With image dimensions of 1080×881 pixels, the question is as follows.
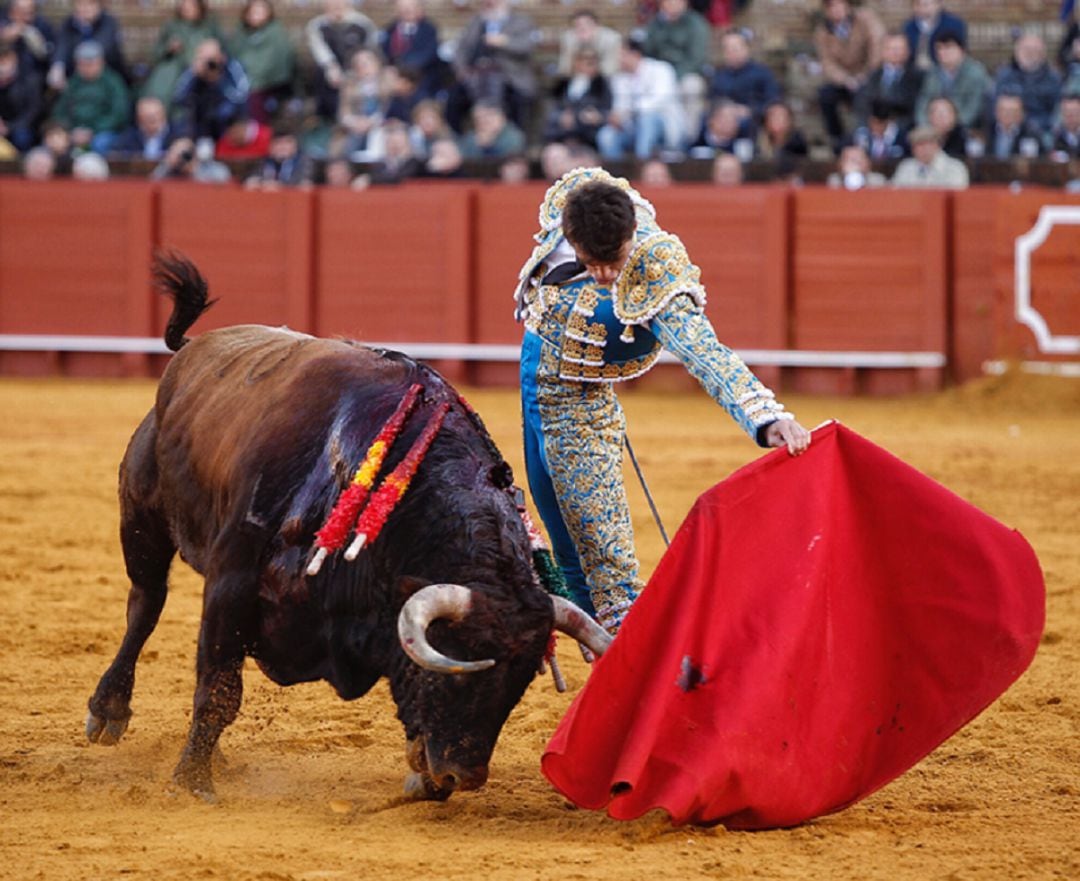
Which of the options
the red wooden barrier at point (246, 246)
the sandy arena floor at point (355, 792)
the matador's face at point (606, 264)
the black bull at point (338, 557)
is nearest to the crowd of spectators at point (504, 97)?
the red wooden barrier at point (246, 246)

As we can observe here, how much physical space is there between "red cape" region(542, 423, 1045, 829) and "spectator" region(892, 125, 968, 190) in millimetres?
7969

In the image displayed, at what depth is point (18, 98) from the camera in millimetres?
Result: 12938

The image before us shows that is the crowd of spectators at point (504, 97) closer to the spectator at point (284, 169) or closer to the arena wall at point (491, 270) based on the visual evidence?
the spectator at point (284, 169)

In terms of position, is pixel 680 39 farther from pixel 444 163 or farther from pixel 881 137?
pixel 444 163

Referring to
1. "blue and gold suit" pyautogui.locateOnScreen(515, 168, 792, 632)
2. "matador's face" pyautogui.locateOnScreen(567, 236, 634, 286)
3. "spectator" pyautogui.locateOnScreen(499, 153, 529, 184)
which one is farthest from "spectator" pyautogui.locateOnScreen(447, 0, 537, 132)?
"matador's face" pyautogui.locateOnScreen(567, 236, 634, 286)

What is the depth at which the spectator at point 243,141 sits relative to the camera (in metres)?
12.4

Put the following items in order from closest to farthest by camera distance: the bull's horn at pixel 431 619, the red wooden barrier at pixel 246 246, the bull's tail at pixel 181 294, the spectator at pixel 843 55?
the bull's horn at pixel 431 619 < the bull's tail at pixel 181 294 < the spectator at pixel 843 55 < the red wooden barrier at pixel 246 246

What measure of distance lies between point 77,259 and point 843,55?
5186 millimetres

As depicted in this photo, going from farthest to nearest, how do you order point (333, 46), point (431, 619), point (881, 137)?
point (333, 46) → point (881, 137) → point (431, 619)

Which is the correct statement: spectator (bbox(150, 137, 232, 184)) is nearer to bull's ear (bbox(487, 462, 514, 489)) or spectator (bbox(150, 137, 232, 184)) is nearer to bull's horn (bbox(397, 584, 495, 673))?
bull's ear (bbox(487, 462, 514, 489))

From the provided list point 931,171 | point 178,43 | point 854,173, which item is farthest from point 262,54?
point 931,171

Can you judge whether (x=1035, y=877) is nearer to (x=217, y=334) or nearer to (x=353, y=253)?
(x=217, y=334)

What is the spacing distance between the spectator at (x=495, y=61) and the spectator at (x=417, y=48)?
Result: 0.16m

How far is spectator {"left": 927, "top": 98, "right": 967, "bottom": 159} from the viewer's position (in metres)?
11.0
